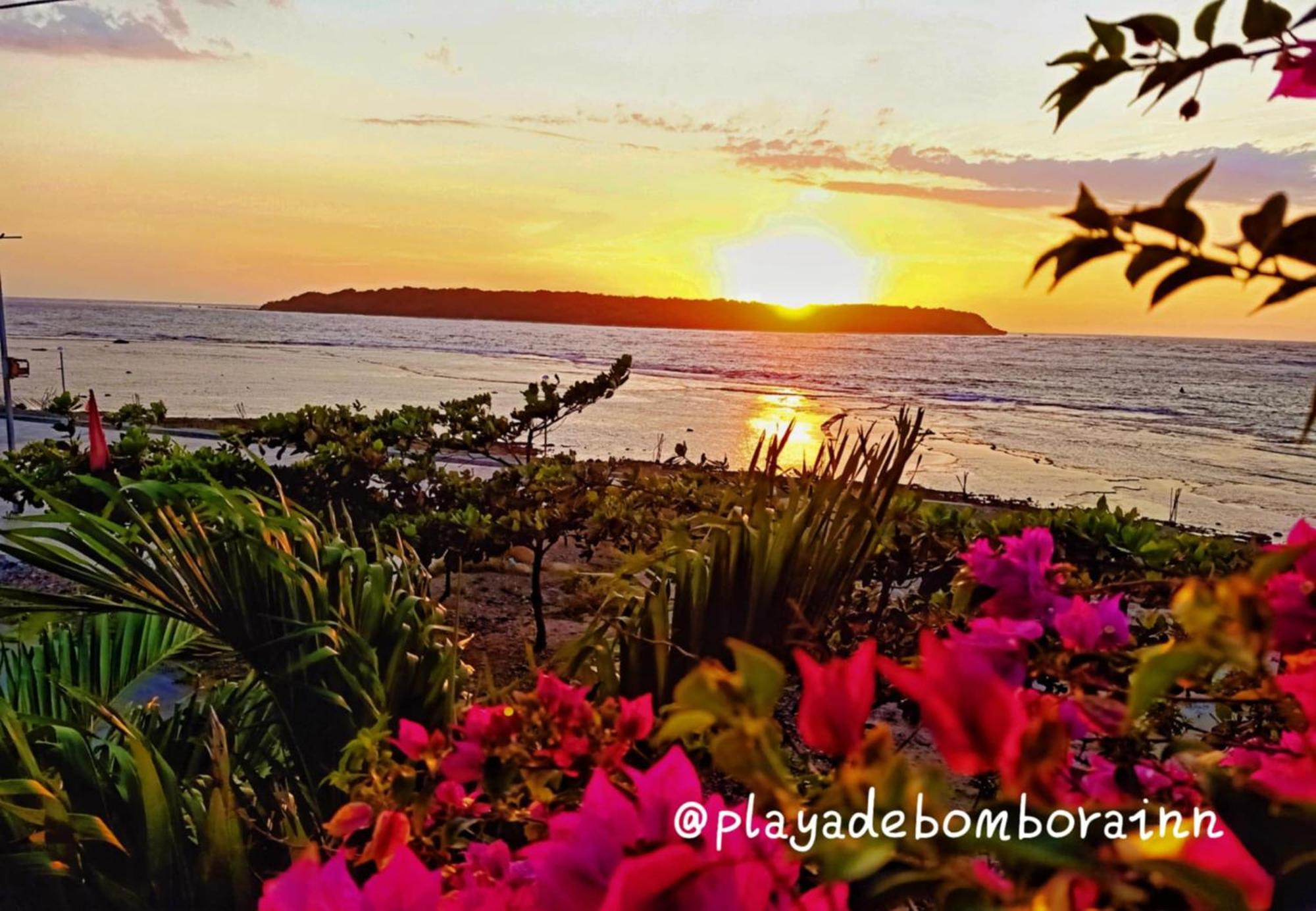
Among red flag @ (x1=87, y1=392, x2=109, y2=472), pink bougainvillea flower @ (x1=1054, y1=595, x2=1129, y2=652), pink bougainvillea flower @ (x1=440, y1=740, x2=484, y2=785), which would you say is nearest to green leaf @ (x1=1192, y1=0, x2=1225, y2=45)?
pink bougainvillea flower @ (x1=1054, y1=595, x2=1129, y2=652)

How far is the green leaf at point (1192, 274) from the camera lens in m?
0.58

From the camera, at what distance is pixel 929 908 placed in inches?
83.7

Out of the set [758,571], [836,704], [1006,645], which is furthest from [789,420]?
[836,704]

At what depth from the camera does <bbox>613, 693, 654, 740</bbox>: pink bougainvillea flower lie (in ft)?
3.42

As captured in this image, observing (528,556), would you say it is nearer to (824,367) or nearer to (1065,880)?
(1065,880)

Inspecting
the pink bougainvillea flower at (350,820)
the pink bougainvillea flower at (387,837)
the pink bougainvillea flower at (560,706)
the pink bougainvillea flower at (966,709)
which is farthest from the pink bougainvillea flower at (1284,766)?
the pink bougainvillea flower at (350,820)

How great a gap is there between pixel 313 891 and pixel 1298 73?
2.98ft

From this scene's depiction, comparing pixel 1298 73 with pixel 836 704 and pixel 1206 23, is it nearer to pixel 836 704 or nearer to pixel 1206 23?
pixel 1206 23

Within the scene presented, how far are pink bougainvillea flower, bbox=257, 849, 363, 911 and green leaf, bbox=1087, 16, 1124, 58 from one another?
813 mm

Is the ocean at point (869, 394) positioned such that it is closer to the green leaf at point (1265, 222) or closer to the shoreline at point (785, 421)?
the shoreline at point (785, 421)

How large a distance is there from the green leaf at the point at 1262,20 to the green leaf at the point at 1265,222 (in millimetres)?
287

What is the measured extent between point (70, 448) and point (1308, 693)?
6.05 metres

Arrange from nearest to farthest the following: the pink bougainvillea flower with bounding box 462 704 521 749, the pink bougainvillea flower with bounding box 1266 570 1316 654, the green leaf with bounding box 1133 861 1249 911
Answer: the green leaf with bounding box 1133 861 1249 911
the pink bougainvillea flower with bounding box 1266 570 1316 654
the pink bougainvillea flower with bounding box 462 704 521 749

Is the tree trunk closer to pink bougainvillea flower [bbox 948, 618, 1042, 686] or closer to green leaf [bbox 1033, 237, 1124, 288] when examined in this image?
pink bougainvillea flower [bbox 948, 618, 1042, 686]
